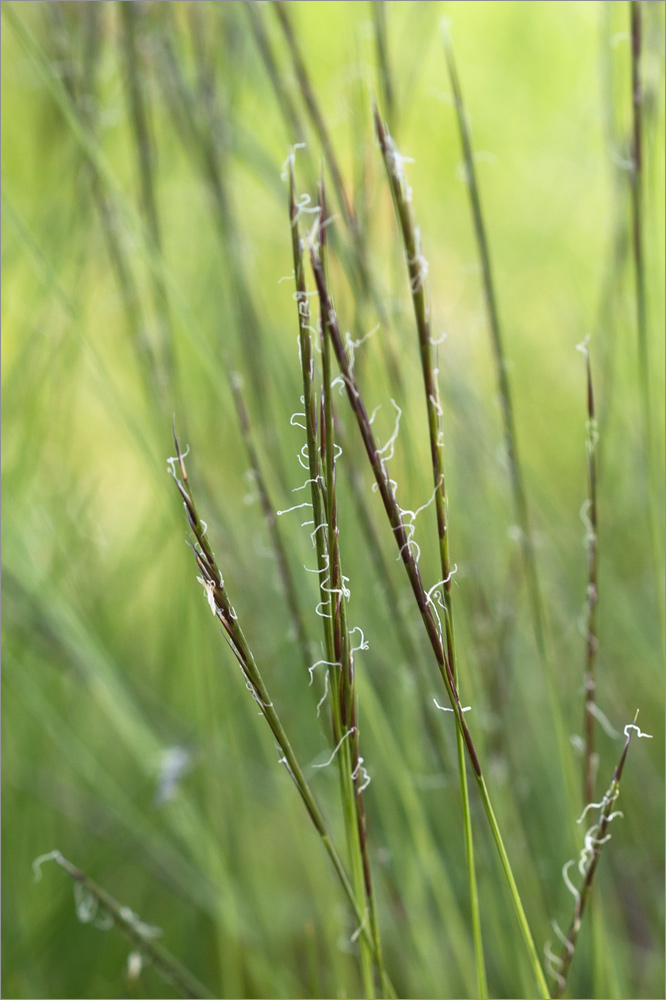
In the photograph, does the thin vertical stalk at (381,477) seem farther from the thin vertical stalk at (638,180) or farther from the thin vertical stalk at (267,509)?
the thin vertical stalk at (638,180)

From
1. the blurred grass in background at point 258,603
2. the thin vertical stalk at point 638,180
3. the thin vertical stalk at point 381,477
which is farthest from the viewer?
the blurred grass in background at point 258,603

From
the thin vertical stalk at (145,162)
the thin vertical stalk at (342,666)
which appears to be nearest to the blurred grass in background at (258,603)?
the thin vertical stalk at (145,162)

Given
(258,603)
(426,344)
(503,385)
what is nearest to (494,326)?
(503,385)

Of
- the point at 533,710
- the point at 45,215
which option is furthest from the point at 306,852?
the point at 45,215

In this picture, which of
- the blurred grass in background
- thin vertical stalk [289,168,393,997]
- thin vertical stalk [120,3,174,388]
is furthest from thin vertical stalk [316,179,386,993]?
thin vertical stalk [120,3,174,388]

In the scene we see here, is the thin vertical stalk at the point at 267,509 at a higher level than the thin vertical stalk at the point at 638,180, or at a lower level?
lower

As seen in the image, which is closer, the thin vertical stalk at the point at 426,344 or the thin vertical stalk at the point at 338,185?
the thin vertical stalk at the point at 426,344

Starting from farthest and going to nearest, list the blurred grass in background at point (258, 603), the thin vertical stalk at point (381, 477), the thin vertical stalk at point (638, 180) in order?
the blurred grass in background at point (258, 603) < the thin vertical stalk at point (638, 180) < the thin vertical stalk at point (381, 477)

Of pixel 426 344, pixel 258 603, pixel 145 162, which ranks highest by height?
pixel 145 162

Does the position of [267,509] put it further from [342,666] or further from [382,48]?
[382,48]

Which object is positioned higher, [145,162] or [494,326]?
[145,162]
